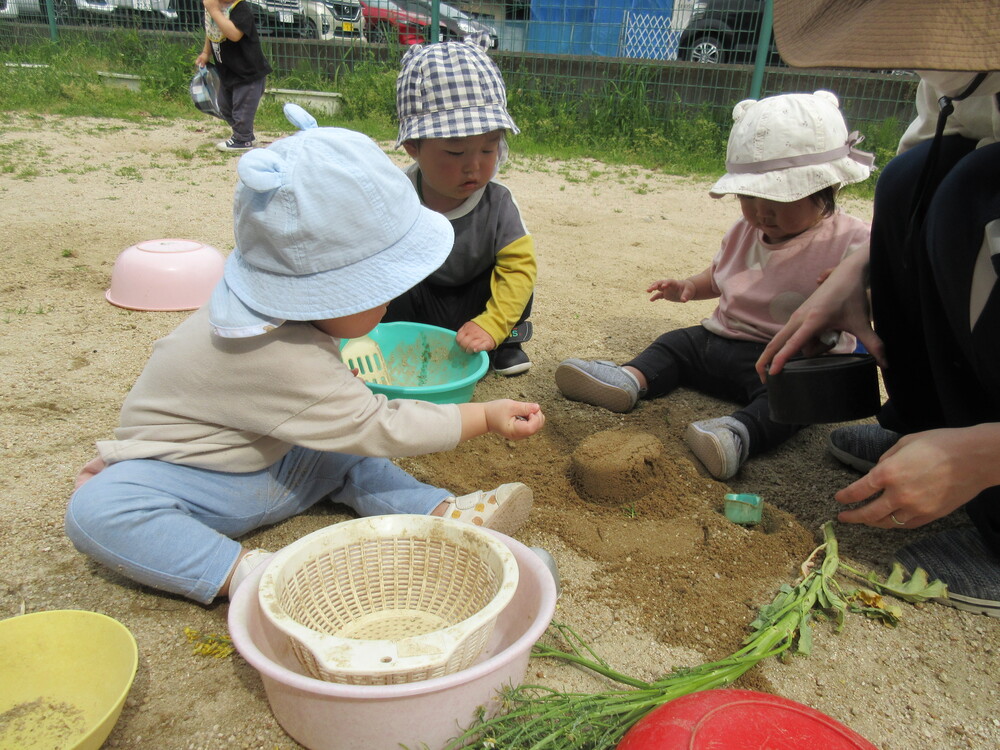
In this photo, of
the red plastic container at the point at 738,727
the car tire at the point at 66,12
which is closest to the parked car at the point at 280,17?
A: the car tire at the point at 66,12

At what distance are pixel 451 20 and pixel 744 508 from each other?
7.84 metres

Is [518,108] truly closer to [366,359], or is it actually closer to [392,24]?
[392,24]

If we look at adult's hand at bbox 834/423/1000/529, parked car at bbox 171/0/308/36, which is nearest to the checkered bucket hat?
adult's hand at bbox 834/423/1000/529

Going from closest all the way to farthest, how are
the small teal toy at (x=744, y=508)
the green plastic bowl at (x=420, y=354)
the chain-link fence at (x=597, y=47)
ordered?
1. the small teal toy at (x=744, y=508)
2. the green plastic bowl at (x=420, y=354)
3. the chain-link fence at (x=597, y=47)

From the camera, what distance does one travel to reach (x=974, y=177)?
156 cm

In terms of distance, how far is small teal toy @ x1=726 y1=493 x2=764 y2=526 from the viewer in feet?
6.20

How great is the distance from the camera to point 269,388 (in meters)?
1.55

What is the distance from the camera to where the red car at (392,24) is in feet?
28.7

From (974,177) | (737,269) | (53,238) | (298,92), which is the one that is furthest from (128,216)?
(298,92)

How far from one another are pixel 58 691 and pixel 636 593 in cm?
107

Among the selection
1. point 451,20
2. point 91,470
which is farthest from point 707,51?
point 91,470

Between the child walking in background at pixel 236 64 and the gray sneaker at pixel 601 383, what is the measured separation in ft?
14.9

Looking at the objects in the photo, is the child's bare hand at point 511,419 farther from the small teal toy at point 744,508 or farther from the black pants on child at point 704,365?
the black pants on child at point 704,365

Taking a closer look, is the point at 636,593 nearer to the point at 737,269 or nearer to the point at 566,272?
the point at 737,269
